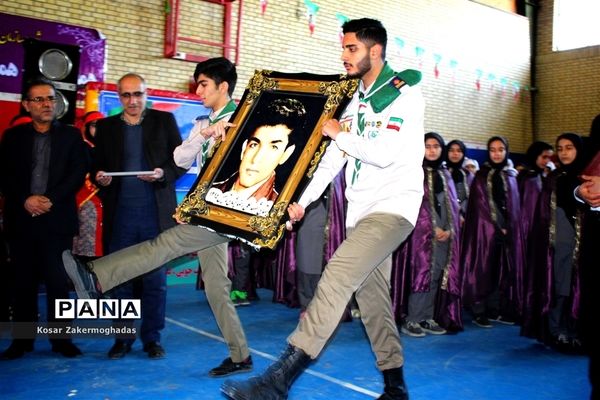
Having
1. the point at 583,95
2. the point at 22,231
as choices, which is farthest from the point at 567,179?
the point at 583,95

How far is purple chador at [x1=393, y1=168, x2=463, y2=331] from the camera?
548cm

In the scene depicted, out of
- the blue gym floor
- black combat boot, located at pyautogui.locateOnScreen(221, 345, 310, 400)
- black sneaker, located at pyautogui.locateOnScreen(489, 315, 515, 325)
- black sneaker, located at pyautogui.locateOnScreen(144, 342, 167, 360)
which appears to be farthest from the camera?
black sneaker, located at pyautogui.locateOnScreen(489, 315, 515, 325)

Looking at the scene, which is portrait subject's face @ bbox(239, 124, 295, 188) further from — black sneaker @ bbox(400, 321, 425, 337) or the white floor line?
black sneaker @ bbox(400, 321, 425, 337)

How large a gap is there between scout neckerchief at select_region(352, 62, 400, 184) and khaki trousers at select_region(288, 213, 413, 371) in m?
0.37

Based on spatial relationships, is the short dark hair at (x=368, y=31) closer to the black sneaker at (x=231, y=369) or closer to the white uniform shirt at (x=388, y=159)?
the white uniform shirt at (x=388, y=159)

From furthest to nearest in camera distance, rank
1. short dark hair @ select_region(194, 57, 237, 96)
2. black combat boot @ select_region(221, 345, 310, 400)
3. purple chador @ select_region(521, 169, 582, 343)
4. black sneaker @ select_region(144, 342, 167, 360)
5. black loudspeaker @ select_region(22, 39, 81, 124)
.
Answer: black loudspeaker @ select_region(22, 39, 81, 124) → purple chador @ select_region(521, 169, 582, 343) → black sneaker @ select_region(144, 342, 167, 360) → short dark hair @ select_region(194, 57, 237, 96) → black combat boot @ select_region(221, 345, 310, 400)

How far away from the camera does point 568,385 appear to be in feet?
12.9

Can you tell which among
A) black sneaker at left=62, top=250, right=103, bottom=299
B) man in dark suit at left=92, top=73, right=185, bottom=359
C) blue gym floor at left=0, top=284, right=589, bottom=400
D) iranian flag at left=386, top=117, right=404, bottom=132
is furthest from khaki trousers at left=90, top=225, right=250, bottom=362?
iranian flag at left=386, top=117, right=404, bottom=132

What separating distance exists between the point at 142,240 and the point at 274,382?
6.09 ft

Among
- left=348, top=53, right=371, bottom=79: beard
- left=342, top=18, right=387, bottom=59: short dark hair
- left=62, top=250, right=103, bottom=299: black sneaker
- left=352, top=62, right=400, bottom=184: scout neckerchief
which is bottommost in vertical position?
left=62, top=250, right=103, bottom=299: black sneaker

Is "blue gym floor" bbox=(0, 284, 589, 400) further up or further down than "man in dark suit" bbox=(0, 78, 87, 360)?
further down

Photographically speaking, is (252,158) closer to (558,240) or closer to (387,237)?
(387,237)

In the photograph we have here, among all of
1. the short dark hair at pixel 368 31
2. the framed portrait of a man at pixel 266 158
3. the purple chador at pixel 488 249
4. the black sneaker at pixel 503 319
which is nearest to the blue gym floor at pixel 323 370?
the purple chador at pixel 488 249

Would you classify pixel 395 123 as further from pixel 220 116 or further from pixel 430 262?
pixel 430 262
